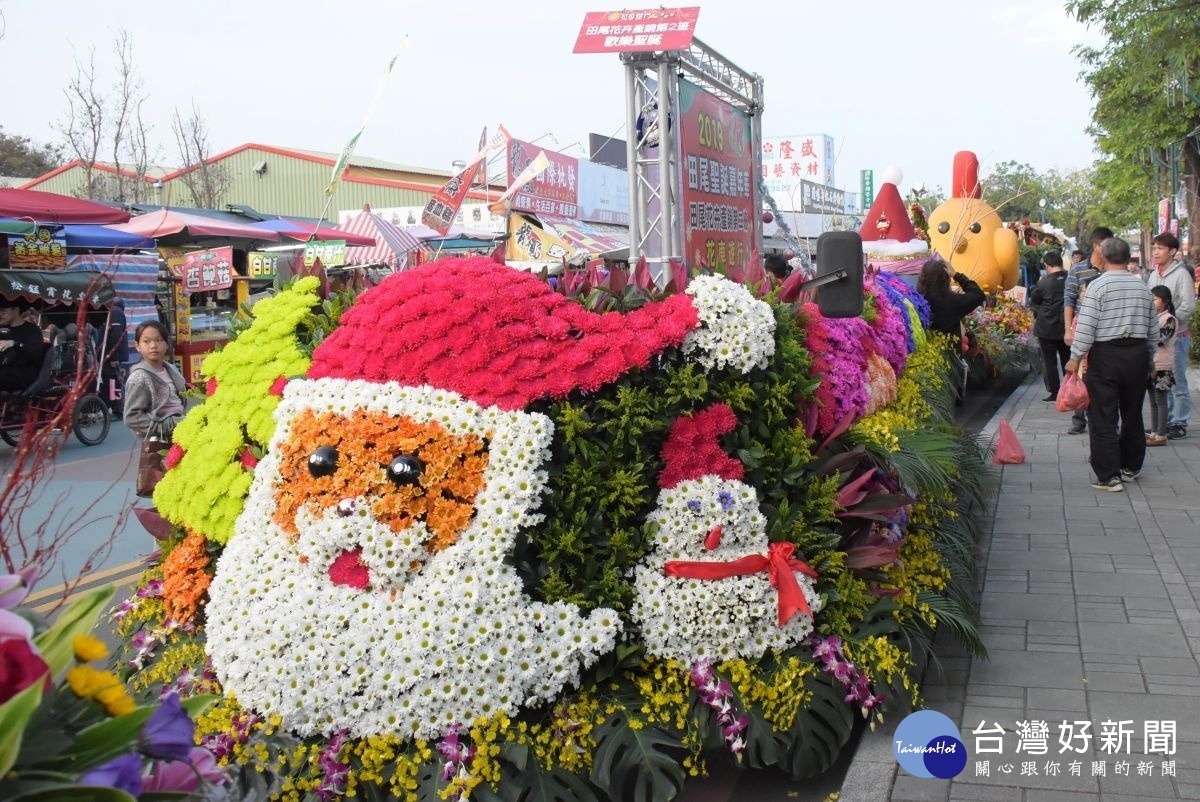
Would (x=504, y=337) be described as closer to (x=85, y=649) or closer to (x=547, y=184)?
(x=85, y=649)

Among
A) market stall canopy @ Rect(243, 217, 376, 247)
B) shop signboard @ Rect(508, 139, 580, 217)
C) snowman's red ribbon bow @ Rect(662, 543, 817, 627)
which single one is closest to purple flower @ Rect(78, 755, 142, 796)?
snowman's red ribbon bow @ Rect(662, 543, 817, 627)

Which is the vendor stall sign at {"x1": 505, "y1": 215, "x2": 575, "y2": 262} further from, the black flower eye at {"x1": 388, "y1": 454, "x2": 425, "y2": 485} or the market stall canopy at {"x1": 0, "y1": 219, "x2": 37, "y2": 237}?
the black flower eye at {"x1": 388, "y1": 454, "x2": 425, "y2": 485}

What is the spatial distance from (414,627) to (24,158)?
156 ft

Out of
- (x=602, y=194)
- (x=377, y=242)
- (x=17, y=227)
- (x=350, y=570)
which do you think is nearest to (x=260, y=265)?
(x=377, y=242)

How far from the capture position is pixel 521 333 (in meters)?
4.12

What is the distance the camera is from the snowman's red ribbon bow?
3.96 m

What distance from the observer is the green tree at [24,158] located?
4300cm

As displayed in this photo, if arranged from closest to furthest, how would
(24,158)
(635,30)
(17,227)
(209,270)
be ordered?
A: (635,30)
(17,227)
(209,270)
(24,158)

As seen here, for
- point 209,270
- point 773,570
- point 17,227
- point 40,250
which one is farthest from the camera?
point 209,270

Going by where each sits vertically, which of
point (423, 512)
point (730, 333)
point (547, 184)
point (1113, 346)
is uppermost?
point (547, 184)

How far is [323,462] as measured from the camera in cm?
379

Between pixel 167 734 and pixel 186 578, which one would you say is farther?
pixel 186 578

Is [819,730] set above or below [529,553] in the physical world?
below

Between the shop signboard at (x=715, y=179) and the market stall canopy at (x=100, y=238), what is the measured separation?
9407 millimetres
